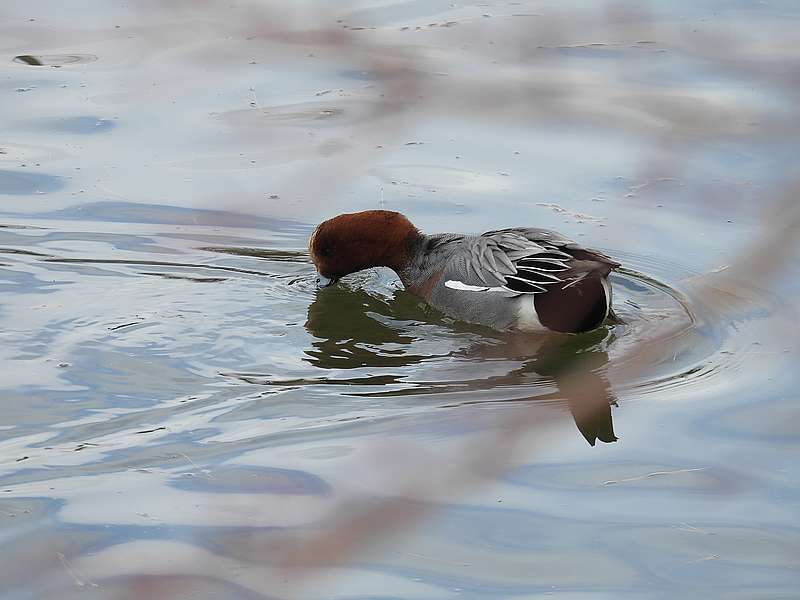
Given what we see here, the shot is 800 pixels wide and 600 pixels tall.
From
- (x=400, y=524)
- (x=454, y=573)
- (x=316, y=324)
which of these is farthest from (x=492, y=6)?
(x=400, y=524)

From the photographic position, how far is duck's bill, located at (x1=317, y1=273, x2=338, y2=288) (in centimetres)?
726

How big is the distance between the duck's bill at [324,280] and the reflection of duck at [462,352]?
1.7 inches

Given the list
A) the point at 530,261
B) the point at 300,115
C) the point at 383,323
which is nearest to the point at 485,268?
the point at 530,261

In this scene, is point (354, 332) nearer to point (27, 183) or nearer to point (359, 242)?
point (359, 242)

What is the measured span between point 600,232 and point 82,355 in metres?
3.07

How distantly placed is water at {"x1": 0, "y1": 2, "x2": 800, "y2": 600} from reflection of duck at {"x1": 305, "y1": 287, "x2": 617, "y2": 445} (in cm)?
2

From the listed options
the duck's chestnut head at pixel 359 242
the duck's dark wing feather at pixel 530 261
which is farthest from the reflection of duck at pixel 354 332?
the duck's dark wing feather at pixel 530 261

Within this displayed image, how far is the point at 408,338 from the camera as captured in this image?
258 inches

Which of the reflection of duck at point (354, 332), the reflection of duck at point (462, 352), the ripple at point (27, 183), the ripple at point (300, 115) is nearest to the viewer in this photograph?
the reflection of duck at point (462, 352)

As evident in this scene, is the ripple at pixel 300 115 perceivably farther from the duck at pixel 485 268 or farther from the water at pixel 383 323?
the duck at pixel 485 268

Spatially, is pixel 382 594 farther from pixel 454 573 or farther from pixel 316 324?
pixel 316 324

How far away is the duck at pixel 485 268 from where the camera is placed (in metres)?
6.37

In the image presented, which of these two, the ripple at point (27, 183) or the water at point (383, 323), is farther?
the ripple at point (27, 183)

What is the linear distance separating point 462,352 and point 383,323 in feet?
2.16
